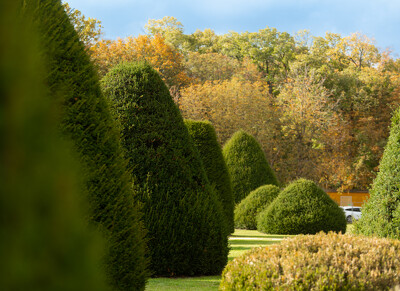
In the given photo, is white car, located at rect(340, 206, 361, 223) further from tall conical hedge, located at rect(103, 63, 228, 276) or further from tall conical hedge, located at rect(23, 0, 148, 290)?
tall conical hedge, located at rect(23, 0, 148, 290)

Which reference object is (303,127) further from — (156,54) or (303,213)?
(303,213)

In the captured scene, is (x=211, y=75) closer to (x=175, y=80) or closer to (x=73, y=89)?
(x=175, y=80)

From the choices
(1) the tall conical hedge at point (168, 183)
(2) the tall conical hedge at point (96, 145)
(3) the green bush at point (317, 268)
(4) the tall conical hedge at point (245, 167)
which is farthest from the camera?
(4) the tall conical hedge at point (245, 167)

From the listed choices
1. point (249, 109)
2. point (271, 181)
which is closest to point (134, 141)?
point (271, 181)

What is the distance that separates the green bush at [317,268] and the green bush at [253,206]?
1243 cm

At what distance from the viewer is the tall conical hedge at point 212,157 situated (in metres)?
14.8

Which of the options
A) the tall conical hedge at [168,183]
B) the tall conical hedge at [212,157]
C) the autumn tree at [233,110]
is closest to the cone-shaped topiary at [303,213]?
the tall conical hedge at [212,157]

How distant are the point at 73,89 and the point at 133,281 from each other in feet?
7.07

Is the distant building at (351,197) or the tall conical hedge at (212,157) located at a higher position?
the tall conical hedge at (212,157)

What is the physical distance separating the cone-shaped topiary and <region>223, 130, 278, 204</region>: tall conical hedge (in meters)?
4.22

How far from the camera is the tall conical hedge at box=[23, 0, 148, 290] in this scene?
430 cm

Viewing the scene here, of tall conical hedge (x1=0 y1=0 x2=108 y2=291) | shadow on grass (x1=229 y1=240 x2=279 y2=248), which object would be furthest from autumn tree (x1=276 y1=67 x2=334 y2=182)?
tall conical hedge (x1=0 y1=0 x2=108 y2=291)

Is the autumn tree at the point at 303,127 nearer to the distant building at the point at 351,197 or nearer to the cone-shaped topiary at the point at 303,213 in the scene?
the distant building at the point at 351,197

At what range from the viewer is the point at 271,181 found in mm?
21781
